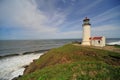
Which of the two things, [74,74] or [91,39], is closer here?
[74,74]

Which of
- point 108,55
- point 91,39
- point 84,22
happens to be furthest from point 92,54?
point 84,22

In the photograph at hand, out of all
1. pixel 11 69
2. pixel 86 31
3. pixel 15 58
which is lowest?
pixel 15 58

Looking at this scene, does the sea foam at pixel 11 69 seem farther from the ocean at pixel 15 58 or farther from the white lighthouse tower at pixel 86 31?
the white lighthouse tower at pixel 86 31

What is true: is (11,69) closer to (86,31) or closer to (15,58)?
(15,58)

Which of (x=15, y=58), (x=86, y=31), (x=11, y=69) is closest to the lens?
(x=11, y=69)

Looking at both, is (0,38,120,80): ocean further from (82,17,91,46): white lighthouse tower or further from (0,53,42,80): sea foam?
(82,17,91,46): white lighthouse tower

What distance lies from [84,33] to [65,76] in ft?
66.8

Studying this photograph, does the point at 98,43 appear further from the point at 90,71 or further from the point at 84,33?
the point at 90,71

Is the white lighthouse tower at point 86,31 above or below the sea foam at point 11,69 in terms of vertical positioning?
above

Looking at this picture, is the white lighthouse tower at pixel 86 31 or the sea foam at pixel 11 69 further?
the white lighthouse tower at pixel 86 31

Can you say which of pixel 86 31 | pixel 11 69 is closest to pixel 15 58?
pixel 11 69

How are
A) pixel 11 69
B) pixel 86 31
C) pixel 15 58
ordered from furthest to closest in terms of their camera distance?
pixel 15 58 < pixel 86 31 < pixel 11 69

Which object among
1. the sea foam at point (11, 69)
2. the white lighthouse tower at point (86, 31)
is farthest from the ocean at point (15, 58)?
the white lighthouse tower at point (86, 31)

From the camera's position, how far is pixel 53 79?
21.7 ft
